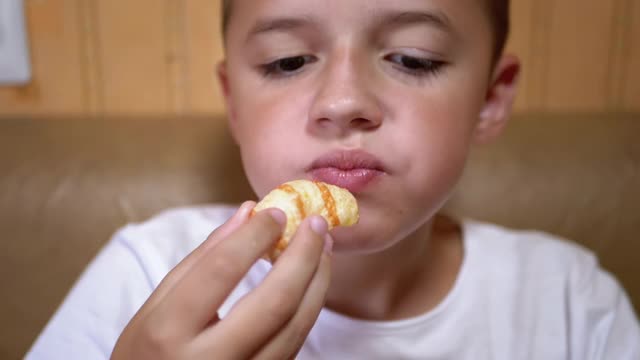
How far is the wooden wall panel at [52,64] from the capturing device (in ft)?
3.62

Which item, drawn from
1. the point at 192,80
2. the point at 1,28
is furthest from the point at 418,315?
the point at 1,28

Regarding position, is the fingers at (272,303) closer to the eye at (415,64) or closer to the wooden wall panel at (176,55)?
the eye at (415,64)

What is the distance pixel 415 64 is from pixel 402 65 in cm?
2

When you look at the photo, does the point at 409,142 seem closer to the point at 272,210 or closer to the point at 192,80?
the point at 272,210

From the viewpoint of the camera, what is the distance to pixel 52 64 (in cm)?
112

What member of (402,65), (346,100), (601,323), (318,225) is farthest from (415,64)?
(601,323)

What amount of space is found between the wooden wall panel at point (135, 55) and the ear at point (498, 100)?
2.00 ft

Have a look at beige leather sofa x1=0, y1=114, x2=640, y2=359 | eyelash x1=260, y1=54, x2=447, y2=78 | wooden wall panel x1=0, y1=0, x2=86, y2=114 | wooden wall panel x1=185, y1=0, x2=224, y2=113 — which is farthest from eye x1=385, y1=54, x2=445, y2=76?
wooden wall panel x1=0, y1=0, x2=86, y2=114

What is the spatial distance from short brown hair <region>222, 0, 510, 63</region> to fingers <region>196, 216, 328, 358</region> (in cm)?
41

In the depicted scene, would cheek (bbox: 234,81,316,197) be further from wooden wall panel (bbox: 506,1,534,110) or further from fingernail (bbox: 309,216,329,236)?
wooden wall panel (bbox: 506,1,534,110)

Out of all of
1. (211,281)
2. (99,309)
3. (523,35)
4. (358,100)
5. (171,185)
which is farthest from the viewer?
(523,35)

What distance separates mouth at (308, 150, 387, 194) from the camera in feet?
2.11

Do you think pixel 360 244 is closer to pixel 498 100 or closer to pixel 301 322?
pixel 301 322

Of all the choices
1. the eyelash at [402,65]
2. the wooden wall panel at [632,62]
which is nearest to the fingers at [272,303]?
the eyelash at [402,65]
